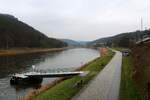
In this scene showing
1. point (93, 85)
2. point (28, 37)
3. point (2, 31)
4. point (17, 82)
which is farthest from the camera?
point (28, 37)

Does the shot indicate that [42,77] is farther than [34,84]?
Yes

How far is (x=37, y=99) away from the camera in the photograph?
2197cm

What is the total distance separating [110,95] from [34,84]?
19301 mm

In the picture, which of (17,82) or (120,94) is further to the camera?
(17,82)

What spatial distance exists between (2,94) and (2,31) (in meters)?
148

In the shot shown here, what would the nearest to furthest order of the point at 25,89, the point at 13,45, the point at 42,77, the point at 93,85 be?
the point at 93,85 < the point at 25,89 < the point at 42,77 < the point at 13,45

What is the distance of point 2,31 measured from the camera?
17188 centimetres

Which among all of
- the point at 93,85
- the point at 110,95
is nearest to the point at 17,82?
the point at 93,85

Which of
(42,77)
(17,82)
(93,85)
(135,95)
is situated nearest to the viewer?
(135,95)

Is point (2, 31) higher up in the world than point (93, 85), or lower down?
higher up

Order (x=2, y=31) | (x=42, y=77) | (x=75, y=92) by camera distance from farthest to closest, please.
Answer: (x=2, y=31) → (x=42, y=77) → (x=75, y=92)

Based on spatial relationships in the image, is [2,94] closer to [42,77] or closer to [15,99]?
[15,99]

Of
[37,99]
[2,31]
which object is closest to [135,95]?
[37,99]

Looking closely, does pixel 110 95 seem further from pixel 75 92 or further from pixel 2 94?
pixel 2 94
